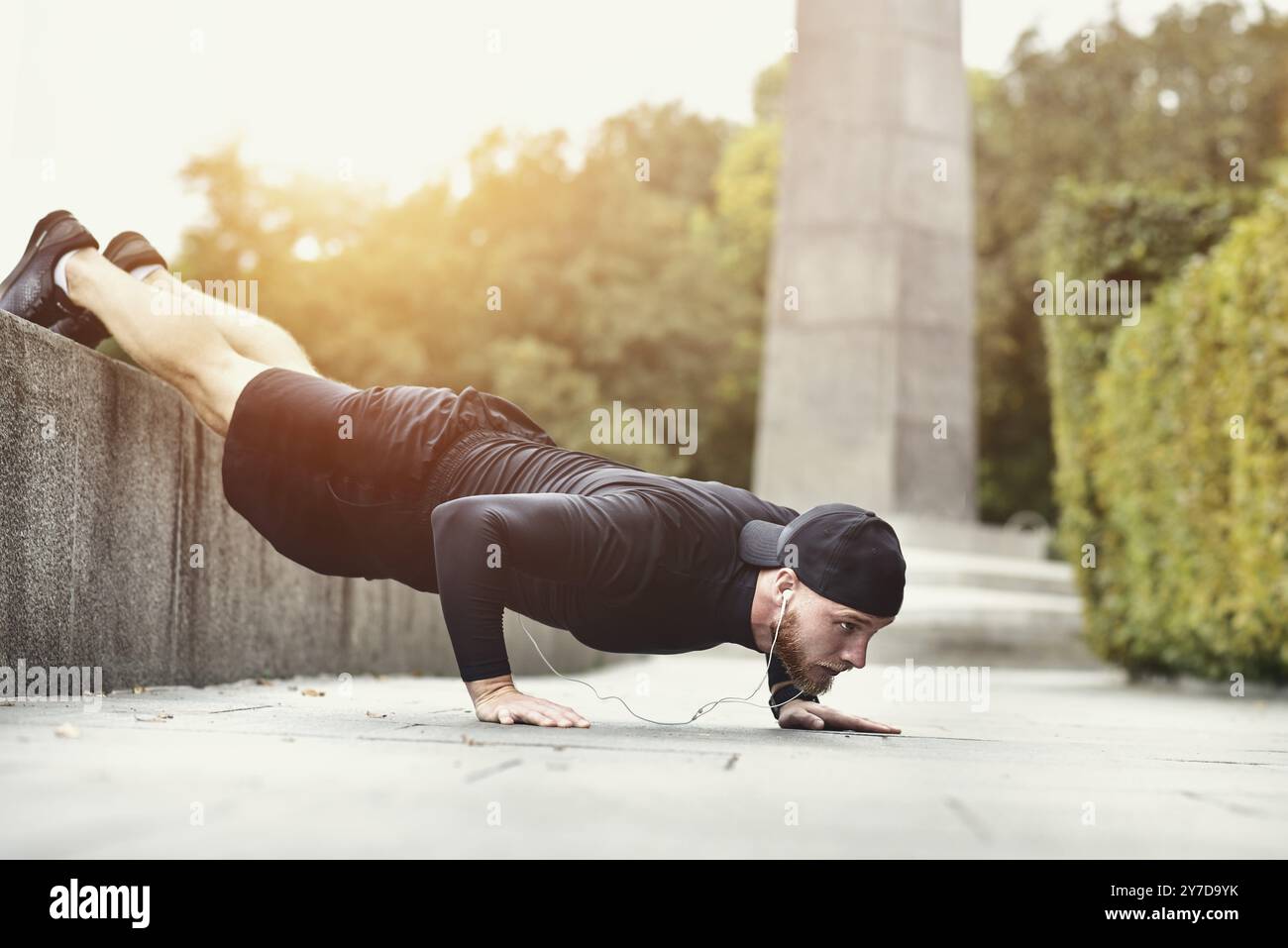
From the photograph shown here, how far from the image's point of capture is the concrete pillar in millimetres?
15531

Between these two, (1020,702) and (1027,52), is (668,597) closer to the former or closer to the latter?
(1020,702)

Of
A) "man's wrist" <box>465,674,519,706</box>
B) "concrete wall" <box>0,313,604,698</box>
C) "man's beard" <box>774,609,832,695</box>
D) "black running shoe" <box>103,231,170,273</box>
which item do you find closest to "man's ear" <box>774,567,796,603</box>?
"man's beard" <box>774,609,832,695</box>

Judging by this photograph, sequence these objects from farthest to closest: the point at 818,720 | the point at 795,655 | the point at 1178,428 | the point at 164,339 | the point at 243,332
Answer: the point at 1178,428, the point at 243,332, the point at 164,339, the point at 818,720, the point at 795,655

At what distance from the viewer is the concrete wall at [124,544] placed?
489 centimetres

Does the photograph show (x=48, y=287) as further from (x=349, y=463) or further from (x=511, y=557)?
(x=511, y=557)

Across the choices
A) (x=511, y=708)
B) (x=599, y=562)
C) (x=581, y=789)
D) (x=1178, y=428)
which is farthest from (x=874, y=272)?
(x=581, y=789)

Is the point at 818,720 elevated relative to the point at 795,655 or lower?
lower

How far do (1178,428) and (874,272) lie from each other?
19.0ft

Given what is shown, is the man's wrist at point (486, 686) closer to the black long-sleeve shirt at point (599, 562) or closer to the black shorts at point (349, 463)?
the black long-sleeve shirt at point (599, 562)

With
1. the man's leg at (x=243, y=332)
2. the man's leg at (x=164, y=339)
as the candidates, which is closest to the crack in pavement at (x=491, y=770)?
the man's leg at (x=164, y=339)

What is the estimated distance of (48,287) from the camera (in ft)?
18.1

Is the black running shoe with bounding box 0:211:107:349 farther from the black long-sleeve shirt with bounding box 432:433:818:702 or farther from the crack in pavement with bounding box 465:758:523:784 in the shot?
the crack in pavement with bounding box 465:758:523:784
